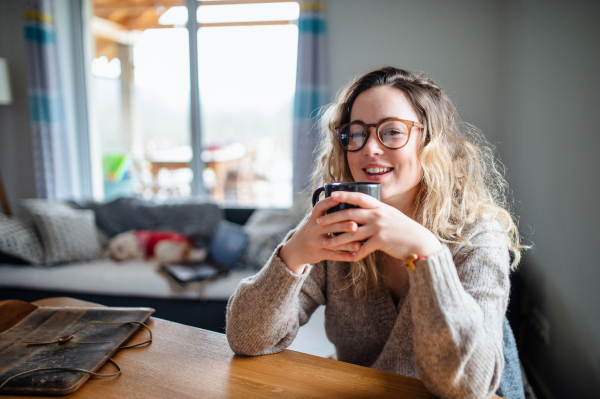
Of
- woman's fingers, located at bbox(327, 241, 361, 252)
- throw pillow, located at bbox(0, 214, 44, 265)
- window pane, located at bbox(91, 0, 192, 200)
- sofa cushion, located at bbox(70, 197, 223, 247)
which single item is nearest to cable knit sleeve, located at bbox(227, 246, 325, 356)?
woman's fingers, located at bbox(327, 241, 361, 252)

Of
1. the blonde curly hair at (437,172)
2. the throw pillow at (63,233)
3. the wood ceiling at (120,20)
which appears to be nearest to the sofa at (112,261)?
the throw pillow at (63,233)

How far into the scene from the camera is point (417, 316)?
0.71 m

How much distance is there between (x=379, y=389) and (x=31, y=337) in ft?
2.42

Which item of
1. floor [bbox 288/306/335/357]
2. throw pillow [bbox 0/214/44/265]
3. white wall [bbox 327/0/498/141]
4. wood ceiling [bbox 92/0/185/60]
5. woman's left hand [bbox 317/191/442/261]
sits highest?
wood ceiling [bbox 92/0/185/60]

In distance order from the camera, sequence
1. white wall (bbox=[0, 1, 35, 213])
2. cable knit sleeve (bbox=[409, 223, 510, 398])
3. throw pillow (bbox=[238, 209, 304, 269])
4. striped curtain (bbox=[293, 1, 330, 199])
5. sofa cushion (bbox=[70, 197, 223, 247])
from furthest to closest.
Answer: white wall (bbox=[0, 1, 35, 213])
striped curtain (bbox=[293, 1, 330, 199])
sofa cushion (bbox=[70, 197, 223, 247])
throw pillow (bbox=[238, 209, 304, 269])
cable knit sleeve (bbox=[409, 223, 510, 398])

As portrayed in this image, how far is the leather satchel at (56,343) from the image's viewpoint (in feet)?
2.24

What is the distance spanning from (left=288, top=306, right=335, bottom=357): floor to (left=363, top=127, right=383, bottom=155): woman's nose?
1052mm

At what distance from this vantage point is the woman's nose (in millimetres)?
969

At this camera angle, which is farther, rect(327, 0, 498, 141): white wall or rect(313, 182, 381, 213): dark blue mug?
rect(327, 0, 498, 141): white wall

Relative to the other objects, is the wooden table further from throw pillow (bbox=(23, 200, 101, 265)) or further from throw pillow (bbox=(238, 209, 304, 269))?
throw pillow (bbox=(23, 200, 101, 265))

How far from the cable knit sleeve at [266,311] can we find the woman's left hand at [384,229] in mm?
220

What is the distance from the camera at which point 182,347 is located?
831 millimetres

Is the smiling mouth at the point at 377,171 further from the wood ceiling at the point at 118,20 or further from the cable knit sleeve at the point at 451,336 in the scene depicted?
the wood ceiling at the point at 118,20

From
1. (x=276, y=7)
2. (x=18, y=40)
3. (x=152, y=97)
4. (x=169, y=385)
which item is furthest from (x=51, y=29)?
(x=169, y=385)
